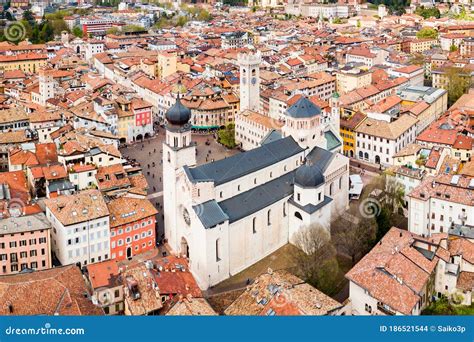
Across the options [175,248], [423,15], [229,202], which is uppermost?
[423,15]

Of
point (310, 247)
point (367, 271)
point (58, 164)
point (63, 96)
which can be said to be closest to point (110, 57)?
point (63, 96)

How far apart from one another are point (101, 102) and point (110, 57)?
121 ft

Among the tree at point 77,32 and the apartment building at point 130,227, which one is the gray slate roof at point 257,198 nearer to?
the apartment building at point 130,227

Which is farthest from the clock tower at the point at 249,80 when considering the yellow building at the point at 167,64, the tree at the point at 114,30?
the tree at the point at 114,30

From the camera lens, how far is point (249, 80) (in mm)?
61312

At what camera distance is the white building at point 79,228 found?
123 feet

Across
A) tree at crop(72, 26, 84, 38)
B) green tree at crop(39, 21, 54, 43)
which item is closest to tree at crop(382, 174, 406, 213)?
green tree at crop(39, 21, 54, 43)

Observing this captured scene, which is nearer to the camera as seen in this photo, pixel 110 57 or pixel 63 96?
pixel 63 96

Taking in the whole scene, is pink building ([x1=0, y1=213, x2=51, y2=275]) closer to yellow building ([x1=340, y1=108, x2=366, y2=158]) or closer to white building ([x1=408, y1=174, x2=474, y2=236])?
white building ([x1=408, y1=174, x2=474, y2=236])

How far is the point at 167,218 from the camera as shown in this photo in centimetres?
4084

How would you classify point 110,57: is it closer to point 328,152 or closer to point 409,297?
point 328,152

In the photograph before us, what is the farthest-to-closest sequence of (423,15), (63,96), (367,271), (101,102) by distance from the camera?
(423,15)
(63,96)
(101,102)
(367,271)

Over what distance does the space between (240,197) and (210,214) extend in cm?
311

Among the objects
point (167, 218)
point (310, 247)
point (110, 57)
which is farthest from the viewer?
point (110, 57)
